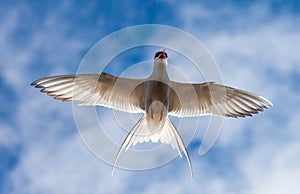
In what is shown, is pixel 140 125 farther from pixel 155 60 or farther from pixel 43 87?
pixel 43 87

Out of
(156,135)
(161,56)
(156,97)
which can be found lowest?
(156,135)

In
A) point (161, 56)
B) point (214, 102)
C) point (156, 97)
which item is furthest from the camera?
point (214, 102)

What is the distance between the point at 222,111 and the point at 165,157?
2034mm

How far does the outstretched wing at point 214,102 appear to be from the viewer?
412 inches

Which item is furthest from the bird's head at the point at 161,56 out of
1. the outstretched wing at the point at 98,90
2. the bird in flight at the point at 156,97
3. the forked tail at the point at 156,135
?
the forked tail at the point at 156,135

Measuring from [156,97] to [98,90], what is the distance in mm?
1525

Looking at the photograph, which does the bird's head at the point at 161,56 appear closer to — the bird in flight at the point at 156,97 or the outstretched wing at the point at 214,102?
the bird in flight at the point at 156,97

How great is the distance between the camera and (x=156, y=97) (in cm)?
984

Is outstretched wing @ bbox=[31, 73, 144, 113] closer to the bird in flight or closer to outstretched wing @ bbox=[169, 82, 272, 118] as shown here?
the bird in flight

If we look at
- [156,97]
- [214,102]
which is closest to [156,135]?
[156,97]

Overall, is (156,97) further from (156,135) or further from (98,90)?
(98,90)

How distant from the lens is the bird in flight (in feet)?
32.4

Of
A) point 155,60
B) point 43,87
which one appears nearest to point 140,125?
point 155,60

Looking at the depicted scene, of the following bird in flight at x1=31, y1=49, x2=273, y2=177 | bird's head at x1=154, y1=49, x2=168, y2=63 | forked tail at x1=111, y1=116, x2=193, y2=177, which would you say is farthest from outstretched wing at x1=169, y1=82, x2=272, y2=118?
bird's head at x1=154, y1=49, x2=168, y2=63
